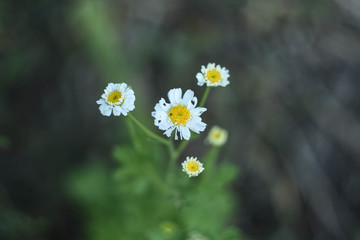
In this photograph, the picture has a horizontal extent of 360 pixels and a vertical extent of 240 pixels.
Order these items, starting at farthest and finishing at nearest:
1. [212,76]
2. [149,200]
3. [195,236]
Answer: [149,200] → [195,236] → [212,76]

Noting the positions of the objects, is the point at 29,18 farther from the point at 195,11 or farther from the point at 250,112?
the point at 250,112

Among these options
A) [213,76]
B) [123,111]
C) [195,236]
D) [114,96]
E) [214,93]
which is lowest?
[195,236]

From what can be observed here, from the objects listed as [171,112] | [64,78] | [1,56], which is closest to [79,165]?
[64,78]

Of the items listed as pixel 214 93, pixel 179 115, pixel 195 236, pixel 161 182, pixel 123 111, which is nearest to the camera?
pixel 123 111

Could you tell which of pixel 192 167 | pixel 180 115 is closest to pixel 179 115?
pixel 180 115

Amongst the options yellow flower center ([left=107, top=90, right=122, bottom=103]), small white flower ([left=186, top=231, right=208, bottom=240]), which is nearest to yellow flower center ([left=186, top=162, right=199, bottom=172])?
yellow flower center ([left=107, top=90, right=122, bottom=103])

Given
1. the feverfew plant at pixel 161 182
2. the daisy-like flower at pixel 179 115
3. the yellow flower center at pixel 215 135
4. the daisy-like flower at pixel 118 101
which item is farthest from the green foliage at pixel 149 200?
the daisy-like flower at pixel 118 101

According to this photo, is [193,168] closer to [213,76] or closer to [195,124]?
[195,124]

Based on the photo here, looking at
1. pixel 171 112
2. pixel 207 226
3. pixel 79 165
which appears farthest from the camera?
pixel 79 165
